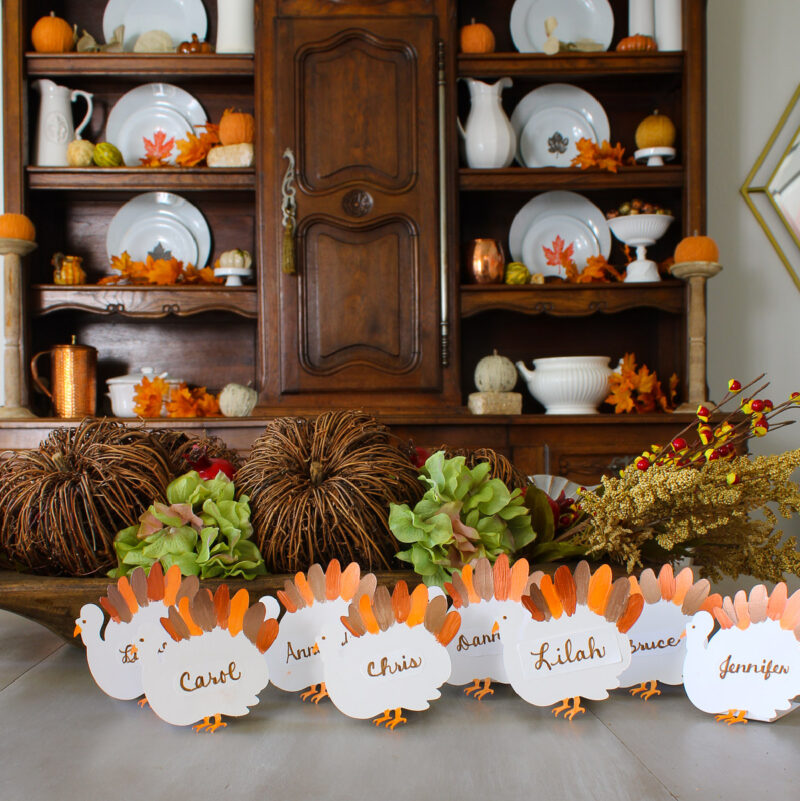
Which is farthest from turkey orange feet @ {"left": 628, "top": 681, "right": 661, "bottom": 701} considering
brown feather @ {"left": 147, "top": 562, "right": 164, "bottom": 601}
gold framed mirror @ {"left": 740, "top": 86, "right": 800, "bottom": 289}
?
gold framed mirror @ {"left": 740, "top": 86, "right": 800, "bottom": 289}

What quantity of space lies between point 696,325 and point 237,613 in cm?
224

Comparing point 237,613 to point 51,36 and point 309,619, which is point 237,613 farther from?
point 51,36

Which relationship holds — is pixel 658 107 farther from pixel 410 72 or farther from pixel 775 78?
pixel 410 72

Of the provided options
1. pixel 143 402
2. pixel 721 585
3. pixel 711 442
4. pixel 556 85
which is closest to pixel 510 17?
pixel 556 85

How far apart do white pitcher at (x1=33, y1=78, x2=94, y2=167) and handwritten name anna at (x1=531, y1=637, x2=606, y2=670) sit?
259cm

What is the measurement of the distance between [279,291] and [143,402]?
0.58 meters

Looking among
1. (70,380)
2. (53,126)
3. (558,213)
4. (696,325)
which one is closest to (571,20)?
(558,213)

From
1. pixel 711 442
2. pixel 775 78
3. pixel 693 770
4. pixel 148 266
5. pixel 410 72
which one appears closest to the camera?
pixel 693 770

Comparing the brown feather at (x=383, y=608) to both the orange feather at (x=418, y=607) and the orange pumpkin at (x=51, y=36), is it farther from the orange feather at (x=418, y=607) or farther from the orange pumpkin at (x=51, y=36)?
the orange pumpkin at (x=51, y=36)

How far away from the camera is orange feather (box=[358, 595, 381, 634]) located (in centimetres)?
49

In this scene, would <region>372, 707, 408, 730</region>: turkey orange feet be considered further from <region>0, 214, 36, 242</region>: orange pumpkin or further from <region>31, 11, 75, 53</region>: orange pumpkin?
<region>31, 11, 75, 53</region>: orange pumpkin

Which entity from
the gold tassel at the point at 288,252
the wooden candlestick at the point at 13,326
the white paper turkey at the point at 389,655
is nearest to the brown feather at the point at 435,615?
the white paper turkey at the point at 389,655

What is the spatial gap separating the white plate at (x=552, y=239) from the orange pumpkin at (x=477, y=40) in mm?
610

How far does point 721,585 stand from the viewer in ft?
3.11
